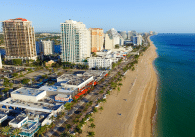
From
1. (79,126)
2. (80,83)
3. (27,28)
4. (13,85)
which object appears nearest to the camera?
(79,126)

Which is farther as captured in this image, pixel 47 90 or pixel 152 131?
pixel 47 90

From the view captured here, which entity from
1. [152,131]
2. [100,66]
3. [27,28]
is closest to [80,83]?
[152,131]

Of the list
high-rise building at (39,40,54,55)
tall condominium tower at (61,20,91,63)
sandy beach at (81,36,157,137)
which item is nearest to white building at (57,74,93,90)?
sandy beach at (81,36,157,137)

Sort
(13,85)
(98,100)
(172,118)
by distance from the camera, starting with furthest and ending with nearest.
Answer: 1. (13,85)
2. (98,100)
3. (172,118)

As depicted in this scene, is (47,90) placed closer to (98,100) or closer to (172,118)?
(98,100)

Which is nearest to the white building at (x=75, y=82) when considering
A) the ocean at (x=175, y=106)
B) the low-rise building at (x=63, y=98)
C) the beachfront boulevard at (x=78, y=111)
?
the beachfront boulevard at (x=78, y=111)

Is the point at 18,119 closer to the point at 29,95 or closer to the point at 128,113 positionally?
the point at 29,95

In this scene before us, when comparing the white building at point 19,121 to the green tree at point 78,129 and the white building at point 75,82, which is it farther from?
the white building at point 75,82
